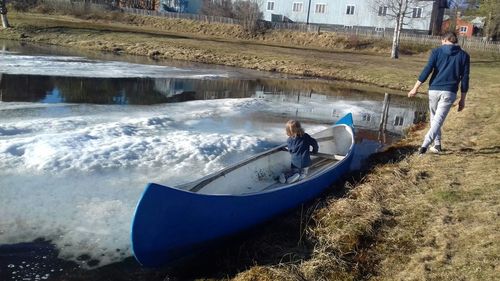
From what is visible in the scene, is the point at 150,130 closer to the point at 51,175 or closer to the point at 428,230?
the point at 51,175

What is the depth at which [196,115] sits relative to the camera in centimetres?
1345

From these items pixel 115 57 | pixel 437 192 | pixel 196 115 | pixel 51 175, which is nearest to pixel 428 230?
pixel 437 192

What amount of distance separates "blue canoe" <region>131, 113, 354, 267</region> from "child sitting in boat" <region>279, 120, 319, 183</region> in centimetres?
38

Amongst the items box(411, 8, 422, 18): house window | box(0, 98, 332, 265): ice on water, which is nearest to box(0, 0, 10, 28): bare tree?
box(0, 98, 332, 265): ice on water

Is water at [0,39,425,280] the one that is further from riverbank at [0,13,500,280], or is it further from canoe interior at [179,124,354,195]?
riverbank at [0,13,500,280]

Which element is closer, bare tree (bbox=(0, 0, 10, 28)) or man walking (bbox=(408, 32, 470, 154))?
man walking (bbox=(408, 32, 470, 154))

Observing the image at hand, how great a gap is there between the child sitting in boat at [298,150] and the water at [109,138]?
5.36 ft

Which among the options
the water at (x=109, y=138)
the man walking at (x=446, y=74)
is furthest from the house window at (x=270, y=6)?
the man walking at (x=446, y=74)

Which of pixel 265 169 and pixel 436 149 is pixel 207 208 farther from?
pixel 436 149

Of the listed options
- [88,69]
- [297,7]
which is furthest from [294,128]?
[297,7]

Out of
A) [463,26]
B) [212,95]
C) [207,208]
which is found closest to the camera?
[207,208]

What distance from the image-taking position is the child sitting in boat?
7672 mm

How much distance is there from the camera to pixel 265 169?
8180 millimetres

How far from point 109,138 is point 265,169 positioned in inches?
142
